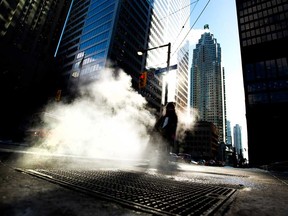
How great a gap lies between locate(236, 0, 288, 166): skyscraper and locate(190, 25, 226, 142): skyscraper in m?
A: 114

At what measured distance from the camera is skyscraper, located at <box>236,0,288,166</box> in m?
31.3

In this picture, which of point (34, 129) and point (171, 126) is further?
point (34, 129)

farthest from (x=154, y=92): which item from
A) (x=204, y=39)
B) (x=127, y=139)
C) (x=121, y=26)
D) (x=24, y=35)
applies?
(x=204, y=39)

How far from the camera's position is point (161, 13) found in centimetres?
7862

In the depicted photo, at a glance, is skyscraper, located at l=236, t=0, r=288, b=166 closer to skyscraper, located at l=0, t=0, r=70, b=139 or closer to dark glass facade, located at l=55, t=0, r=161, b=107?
dark glass facade, located at l=55, t=0, r=161, b=107

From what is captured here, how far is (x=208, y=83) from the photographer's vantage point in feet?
511

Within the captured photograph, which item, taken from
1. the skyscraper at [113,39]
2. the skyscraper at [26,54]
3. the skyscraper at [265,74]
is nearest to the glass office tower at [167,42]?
the skyscraper at [113,39]

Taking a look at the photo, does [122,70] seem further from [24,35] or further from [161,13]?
[161,13]

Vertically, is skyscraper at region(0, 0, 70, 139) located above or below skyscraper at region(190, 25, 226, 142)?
below

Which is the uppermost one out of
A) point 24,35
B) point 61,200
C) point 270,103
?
point 24,35

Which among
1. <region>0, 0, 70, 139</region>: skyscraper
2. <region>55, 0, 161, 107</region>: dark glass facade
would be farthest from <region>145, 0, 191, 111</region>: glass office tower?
<region>0, 0, 70, 139</region>: skyscraper

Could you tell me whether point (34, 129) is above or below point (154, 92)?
below

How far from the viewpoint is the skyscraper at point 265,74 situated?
31.3 metres

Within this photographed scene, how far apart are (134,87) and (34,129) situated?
46.6 meters
